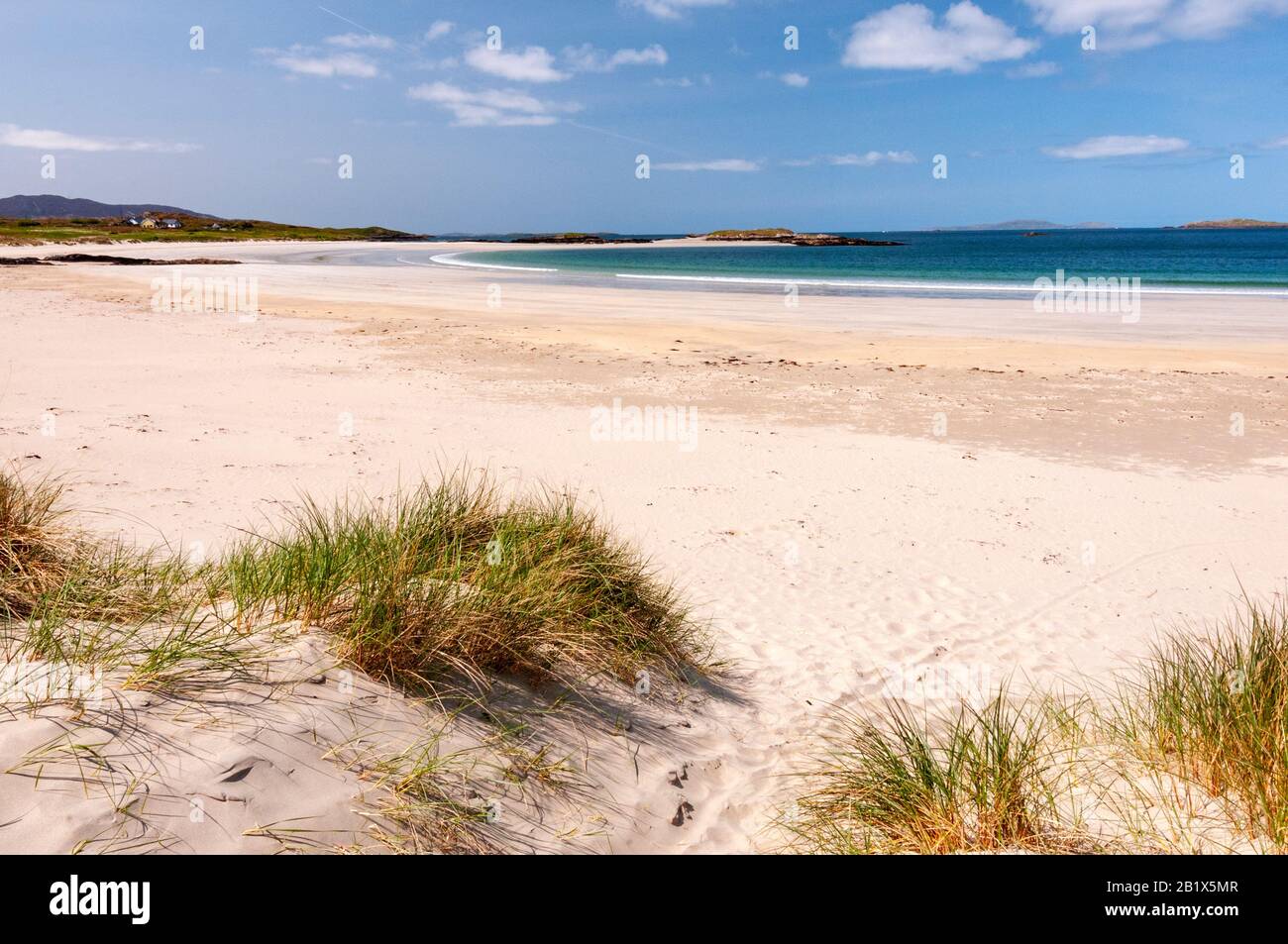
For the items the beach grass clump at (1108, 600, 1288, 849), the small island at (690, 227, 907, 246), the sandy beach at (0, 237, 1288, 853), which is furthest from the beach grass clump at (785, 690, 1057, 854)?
the small island at (690, 227, 907, 246)

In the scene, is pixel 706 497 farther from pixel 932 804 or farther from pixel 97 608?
pixel 97 608

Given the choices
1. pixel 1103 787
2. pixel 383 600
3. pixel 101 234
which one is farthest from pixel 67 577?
pixel 101 234

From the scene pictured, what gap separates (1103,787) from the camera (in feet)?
11.1

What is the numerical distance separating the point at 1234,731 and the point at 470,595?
325 centimetres

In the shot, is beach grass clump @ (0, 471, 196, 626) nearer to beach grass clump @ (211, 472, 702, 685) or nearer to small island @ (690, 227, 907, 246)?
beach grass clump @ (211, 472, 702, 685)

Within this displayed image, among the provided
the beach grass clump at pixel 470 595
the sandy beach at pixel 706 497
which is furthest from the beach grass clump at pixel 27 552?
the sandy beach at pixel 706 497

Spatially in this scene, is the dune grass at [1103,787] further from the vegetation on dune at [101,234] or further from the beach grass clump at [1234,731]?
the vegetation on dune at [101,234]

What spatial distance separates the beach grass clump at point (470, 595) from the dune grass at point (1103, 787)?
1.33m

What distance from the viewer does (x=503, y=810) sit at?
10.4 ft

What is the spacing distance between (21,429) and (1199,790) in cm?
1062

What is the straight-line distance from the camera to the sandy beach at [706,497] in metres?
3.09
